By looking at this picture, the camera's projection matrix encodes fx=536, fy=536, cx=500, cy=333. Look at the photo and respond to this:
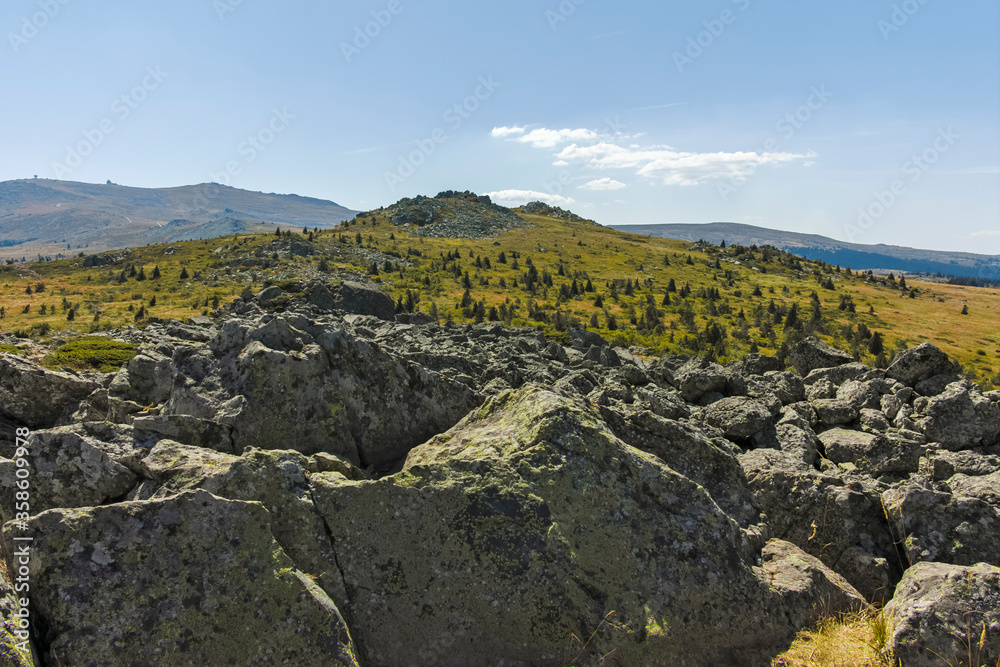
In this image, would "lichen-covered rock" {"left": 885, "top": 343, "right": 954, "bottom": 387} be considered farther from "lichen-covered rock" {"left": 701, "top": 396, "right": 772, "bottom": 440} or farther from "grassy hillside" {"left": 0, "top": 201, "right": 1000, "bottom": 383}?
"grassy hillside" {"left": 0, "top": 201, "right": 1000, "bottom": 383}

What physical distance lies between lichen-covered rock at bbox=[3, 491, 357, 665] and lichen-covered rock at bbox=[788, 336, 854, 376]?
73.3ft

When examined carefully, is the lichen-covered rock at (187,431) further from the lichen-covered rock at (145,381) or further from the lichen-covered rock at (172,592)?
the lichen-covered rock at (145,381)

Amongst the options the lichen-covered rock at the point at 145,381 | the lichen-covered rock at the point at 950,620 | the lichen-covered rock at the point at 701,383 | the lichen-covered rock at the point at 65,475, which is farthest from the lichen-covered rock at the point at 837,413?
the lichen-covered rock at the point at 145,381

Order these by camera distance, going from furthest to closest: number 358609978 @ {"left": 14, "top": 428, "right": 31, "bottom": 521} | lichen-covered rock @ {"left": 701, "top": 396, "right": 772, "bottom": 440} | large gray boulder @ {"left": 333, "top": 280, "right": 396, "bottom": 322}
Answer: large gray boulder @ {"left": 333, "top": 280, "right": 396, "bottom": 322} < lichen-covered rock @ {"left": 701, "top": 396, "right": 772, "bottom": 440} < number 358609978 @ {"left": 14, "top": 428, "right": 31, "bottom": 521}

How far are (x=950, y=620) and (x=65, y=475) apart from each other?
32.5ft

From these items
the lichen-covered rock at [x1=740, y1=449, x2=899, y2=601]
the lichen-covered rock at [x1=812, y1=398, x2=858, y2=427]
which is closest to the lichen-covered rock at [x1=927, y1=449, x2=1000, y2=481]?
the lichen-covered rock at [x1=740, y1=449, x2=899, y2=601]

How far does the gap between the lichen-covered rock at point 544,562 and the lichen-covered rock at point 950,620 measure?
119 cm

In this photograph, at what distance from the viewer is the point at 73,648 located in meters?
4.52

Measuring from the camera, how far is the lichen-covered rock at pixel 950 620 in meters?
5.37

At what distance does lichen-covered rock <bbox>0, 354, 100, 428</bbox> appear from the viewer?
9852 mm

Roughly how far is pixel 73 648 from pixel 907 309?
368 ft

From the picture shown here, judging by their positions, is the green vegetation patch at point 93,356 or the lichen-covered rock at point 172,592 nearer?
the lichen-covered rock at point 172,592

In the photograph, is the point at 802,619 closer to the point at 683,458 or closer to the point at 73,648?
the point at 683,458

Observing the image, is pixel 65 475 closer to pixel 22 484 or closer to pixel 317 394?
pixel 22 484
